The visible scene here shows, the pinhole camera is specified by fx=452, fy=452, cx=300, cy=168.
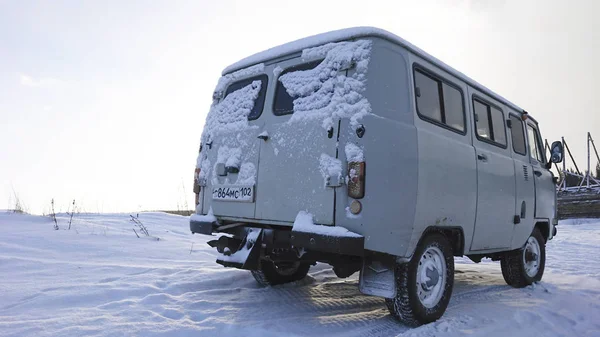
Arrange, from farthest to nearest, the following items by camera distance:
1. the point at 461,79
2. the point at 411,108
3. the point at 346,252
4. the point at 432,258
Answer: the point at 461,79, the point at 432,258, the point at 411,108, the point at 346,252

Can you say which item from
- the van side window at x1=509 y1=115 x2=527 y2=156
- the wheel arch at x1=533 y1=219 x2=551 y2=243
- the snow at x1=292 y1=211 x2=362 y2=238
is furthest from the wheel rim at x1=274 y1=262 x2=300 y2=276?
the wheel arch at x1=533 y1=219 x2=551 y2=243

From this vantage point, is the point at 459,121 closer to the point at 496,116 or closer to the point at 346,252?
the point at 496,116

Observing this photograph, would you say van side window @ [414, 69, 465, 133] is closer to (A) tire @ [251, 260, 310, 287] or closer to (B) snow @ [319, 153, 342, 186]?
(B) snow @ [319, 153, 342, 186]

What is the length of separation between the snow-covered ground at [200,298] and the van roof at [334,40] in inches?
91.9

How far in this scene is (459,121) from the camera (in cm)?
452

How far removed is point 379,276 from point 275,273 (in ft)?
6.03

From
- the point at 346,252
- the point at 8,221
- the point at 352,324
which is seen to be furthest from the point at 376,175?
the point at 8,221

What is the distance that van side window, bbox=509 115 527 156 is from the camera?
5.76 metres

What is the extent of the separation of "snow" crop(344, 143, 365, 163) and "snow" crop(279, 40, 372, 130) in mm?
167

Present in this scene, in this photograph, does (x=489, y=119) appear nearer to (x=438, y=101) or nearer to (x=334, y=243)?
(x=438, y=101)

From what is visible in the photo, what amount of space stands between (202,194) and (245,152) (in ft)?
2.51

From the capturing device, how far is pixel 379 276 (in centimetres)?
361

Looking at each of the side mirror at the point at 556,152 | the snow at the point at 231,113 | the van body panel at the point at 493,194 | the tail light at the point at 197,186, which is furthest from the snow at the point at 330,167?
the side mirror at the point at 556,152

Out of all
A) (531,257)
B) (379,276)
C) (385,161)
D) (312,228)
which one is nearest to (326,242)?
(312,228)
